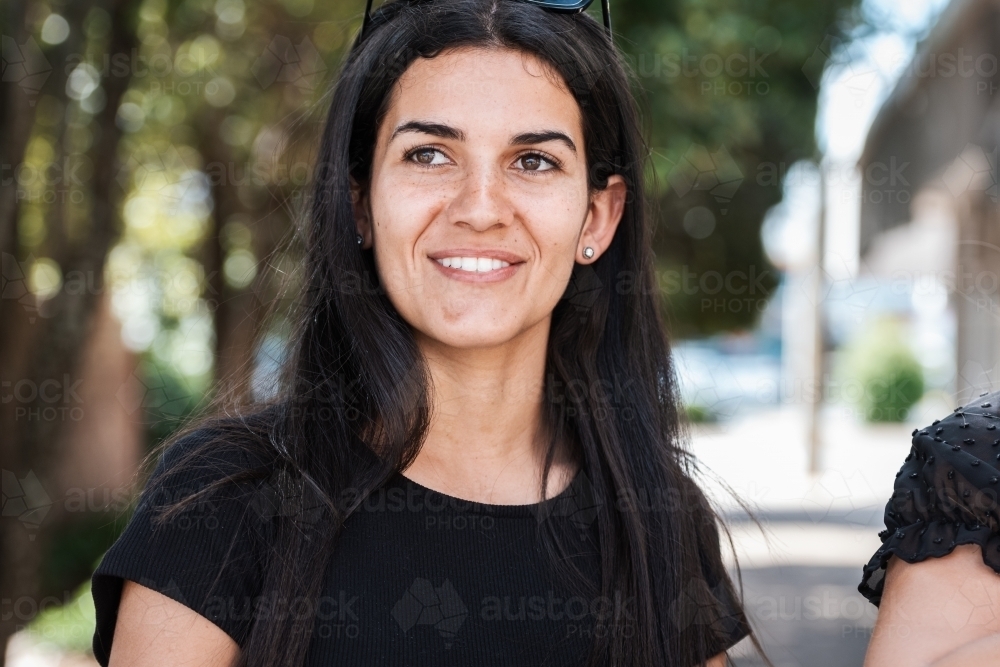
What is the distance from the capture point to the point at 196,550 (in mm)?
1808

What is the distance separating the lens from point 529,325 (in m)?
2.21

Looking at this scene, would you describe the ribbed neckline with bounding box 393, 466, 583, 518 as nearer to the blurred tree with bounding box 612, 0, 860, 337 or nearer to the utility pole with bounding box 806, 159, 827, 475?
the blurred tree with bounding box 612, 0, 860, 337

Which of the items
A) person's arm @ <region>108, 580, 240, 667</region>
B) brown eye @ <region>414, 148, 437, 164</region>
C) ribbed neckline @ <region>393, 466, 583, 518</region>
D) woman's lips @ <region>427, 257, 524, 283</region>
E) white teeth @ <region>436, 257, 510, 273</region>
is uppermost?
brown eye @ <region>414, 148, 437, 164</region>

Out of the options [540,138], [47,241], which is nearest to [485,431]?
[540,138]

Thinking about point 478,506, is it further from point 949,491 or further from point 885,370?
point 885,370

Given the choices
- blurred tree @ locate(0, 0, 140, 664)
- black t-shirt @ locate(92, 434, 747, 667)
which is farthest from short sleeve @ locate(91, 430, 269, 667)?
blurred tree @ locate(0, 0, 140, 664)

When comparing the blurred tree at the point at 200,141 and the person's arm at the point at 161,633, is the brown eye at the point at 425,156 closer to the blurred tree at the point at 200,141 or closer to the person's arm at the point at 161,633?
the blurred tree at the point at 200,141

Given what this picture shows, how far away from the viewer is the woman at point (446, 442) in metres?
1.86

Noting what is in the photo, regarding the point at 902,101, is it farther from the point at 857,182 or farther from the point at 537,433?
the point at 537,433

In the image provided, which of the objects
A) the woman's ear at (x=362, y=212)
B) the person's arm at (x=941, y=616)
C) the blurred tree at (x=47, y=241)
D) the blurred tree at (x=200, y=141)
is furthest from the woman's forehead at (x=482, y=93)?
the blurred tree at (x=47, y=241)

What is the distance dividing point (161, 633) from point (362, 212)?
0.96 meters

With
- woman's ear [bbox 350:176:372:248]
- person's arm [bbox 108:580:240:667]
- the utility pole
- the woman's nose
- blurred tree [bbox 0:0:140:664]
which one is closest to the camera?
person's arm [bbox 108:580:240:667]

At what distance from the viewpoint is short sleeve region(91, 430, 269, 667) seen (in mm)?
1770

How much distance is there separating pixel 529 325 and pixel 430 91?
512mm
